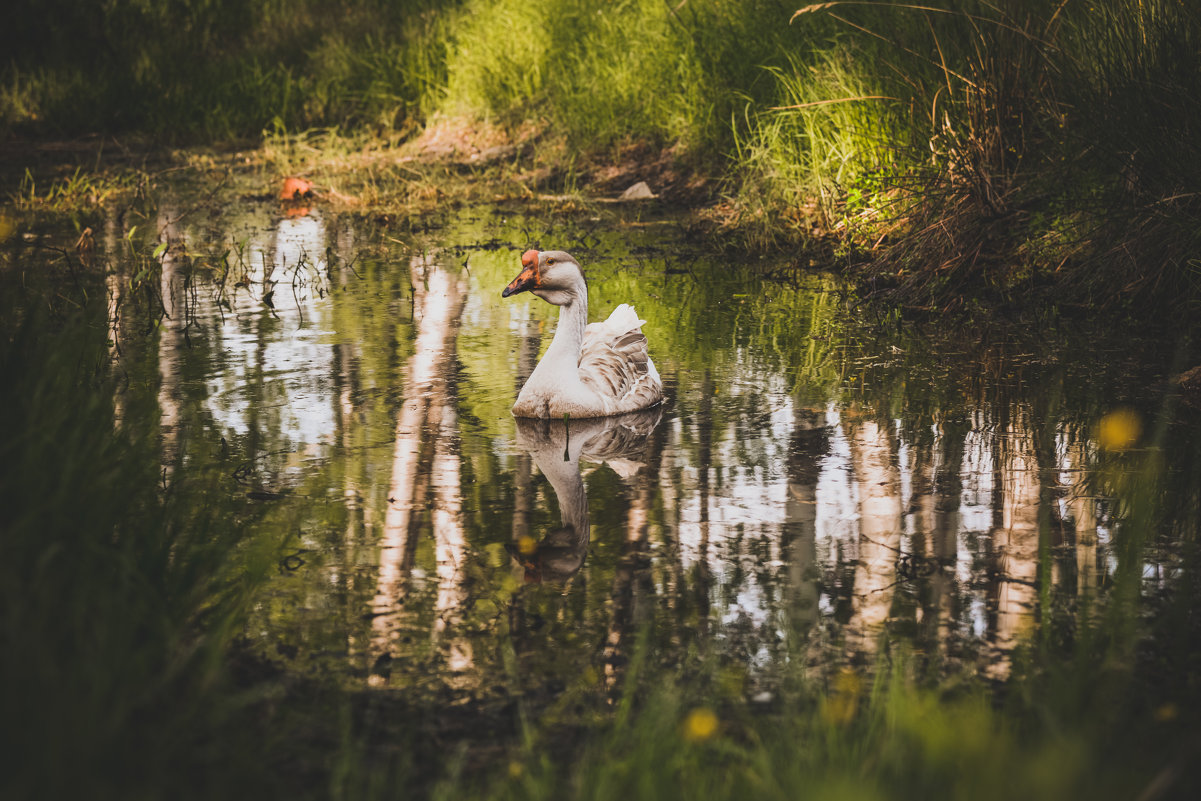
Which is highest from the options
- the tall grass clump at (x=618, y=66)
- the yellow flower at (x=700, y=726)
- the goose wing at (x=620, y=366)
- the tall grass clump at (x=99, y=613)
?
the tall grass clump at (x=618, y=66)

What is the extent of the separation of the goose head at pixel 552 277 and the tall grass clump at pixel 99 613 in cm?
252

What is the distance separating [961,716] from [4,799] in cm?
214

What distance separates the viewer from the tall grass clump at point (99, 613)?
2.70 m

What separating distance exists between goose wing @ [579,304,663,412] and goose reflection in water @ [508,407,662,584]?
0.09 metres

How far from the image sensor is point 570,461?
5914mm

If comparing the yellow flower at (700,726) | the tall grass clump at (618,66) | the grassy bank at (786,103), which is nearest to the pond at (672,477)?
the yellow flower at (700,726)

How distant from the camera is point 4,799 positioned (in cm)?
243

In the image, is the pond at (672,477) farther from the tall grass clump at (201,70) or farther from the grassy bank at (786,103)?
the tall grass clump at (201,70)

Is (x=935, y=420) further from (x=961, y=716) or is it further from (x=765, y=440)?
(x=961, y=716)

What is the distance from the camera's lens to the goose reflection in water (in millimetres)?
4621

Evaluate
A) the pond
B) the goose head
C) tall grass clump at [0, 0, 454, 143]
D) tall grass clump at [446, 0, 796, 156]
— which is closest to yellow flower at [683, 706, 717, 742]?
the pond

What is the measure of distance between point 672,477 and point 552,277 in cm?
163

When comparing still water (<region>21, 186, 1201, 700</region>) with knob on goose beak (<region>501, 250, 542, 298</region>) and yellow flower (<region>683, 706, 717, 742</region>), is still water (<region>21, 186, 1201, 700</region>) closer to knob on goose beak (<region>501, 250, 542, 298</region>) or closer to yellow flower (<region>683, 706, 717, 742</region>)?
yellow flower (<region>683, 706, 717, 742</region>)

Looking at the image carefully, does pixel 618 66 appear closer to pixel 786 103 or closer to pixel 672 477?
pixel 786 103
